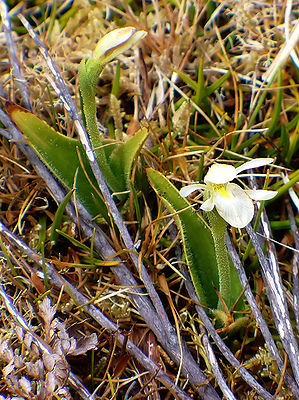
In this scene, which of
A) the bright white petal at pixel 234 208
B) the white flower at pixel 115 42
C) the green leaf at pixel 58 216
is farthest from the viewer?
the green leaf at pixel 58 216

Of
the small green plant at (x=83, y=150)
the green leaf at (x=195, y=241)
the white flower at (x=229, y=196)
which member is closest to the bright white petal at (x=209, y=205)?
the white flower at (x=229, y=196)

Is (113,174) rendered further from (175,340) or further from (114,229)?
(175,340)

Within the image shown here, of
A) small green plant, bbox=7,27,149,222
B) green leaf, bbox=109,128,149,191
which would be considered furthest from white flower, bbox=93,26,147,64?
green leaf, bbox=109,128,149,191

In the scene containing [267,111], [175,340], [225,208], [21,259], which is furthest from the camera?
[267,111]

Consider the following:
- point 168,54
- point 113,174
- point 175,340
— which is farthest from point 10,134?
point 175,340

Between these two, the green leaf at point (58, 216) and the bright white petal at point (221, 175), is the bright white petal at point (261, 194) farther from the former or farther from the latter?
the green leaf at point (58, 216)

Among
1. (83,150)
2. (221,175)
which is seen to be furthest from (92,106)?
(221,175)

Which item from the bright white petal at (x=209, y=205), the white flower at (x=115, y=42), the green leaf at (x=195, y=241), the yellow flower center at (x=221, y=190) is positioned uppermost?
the white flower at (x=115, y=42)
